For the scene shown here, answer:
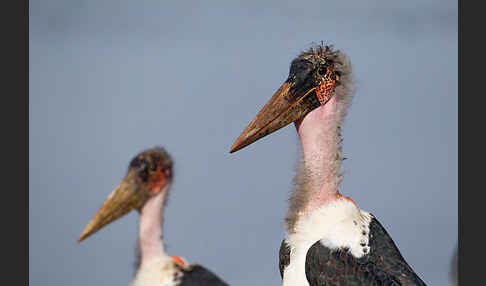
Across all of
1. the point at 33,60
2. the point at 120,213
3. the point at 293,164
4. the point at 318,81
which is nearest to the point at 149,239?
the point at 120,213

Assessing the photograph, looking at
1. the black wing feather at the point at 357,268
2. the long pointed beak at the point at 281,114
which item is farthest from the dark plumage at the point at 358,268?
the long pointed beak at the point at 281,114

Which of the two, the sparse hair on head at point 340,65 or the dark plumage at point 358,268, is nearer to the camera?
the dark plumage at point 358,268

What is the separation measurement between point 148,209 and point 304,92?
618mm

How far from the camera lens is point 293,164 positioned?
2732 mm

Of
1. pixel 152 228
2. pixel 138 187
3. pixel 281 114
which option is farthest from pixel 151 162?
pixel 281 114

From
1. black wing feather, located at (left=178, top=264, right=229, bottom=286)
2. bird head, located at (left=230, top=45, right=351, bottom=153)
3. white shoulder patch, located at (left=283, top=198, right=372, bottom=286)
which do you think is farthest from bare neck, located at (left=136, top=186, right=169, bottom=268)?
white shoulder patch, located at (left=283, top=198, right=372, bottom=286)

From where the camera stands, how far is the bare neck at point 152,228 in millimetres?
2545

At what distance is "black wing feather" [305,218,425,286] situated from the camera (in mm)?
2492

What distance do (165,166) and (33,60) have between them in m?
1.52

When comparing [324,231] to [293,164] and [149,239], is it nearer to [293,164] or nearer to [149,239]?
[293,164]

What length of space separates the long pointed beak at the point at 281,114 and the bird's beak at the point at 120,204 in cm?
34

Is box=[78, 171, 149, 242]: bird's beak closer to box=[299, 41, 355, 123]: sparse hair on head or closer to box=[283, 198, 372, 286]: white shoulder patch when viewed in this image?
box=[283, 198, 372, 286]: white shoulder patch

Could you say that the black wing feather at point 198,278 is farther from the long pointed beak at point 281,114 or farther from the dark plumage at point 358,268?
the long pointed beak at point 281,114

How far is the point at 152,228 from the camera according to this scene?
8.36ft
